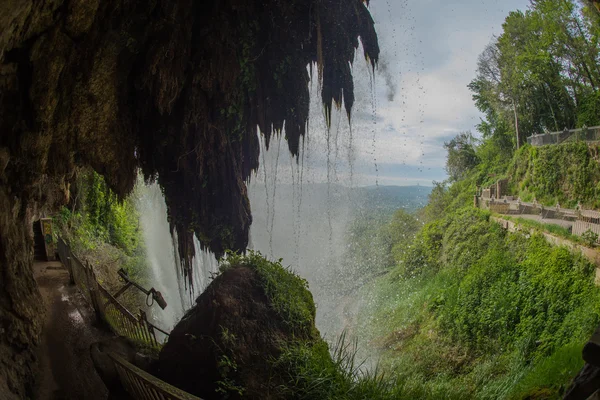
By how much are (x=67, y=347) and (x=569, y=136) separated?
2217cm

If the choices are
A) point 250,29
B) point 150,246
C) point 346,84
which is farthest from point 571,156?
point 150,246

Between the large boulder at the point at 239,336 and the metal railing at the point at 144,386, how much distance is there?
0.67 metres

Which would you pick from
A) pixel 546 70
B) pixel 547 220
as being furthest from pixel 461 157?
pixel 547 220

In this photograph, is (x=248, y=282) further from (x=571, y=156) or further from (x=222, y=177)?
(x=571, y=156)

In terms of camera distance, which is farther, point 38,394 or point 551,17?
point 551,17

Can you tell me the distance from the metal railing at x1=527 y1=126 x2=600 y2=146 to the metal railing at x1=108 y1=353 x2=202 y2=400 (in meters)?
20.0

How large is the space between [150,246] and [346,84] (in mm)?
19189

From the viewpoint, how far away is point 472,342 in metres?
13.9

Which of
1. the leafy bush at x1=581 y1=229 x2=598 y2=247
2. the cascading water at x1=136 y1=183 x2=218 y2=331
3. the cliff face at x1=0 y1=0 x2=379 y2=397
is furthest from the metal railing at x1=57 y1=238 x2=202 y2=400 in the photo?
the leafy bush at x1=581 y1=229 x2=598 y2=247

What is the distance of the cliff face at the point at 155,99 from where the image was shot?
5.22 metres

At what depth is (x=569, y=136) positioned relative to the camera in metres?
18.6

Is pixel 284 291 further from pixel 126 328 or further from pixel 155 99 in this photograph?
pixel 155 99

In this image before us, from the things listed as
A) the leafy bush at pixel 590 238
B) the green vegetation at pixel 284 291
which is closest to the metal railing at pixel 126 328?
the green vegetation at pixel 284 291

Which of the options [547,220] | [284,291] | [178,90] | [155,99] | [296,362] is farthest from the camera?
[547,220]
